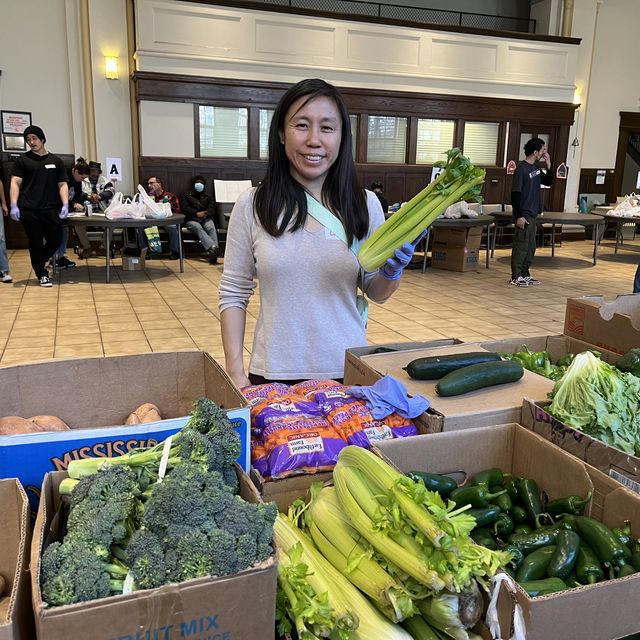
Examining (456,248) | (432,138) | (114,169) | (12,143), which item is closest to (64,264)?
(114,169)

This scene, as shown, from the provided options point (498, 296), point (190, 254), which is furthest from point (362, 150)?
point (498, 296)

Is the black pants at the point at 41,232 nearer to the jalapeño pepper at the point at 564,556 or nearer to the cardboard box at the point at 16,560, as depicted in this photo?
the cardboard box at the point at 16,560

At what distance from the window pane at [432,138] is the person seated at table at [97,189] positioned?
610 centimetres

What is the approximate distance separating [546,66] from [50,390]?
1367 cm

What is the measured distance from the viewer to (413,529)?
41.7 inches

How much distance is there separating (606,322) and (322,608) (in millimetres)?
1922

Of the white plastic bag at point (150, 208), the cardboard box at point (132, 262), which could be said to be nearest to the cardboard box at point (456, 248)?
the white plastic bag at point (150, 208)

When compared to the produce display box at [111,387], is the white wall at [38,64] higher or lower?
higher

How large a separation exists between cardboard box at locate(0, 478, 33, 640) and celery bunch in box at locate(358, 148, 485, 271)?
111 centimetres

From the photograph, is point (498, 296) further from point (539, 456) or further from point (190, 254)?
point (539, 456)

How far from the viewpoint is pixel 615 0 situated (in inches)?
547

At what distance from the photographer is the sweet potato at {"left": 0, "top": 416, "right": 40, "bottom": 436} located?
1.47 meters

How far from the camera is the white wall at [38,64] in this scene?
1019 cm

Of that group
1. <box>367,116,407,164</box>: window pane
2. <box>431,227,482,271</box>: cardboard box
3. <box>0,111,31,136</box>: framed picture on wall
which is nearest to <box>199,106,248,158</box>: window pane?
<box>367,116,407,164</box>: window pane
